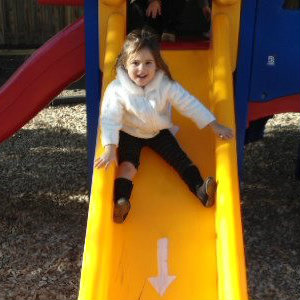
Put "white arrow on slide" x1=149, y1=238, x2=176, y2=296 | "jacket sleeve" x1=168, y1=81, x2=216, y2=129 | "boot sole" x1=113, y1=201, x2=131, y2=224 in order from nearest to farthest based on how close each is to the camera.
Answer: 1. "white arrow on slide" x1=149, y1=238, x2=176, y2=296
2. "boot sole" x1=113, y1=201, x2=131, y2=224
3. "jacket sleeve" x1=168, y1=81, x2=216, y2=129

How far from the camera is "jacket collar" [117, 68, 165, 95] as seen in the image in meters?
3.21

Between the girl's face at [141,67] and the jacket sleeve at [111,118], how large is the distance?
0.15 metres

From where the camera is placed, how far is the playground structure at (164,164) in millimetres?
2809

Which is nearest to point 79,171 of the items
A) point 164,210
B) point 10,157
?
point 10,157

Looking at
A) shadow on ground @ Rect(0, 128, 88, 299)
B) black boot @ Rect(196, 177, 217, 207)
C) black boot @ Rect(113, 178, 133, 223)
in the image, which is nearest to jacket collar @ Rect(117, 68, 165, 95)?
black boot @ Rect(113, 178, 133, 223)

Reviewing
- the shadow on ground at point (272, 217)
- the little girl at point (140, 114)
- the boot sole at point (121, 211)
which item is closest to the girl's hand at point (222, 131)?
the little girl at point (140, 114)

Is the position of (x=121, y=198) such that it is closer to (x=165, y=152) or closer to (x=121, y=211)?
(x=121, y=211)

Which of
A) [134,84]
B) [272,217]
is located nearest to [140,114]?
[134,84]

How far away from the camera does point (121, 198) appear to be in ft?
10.1

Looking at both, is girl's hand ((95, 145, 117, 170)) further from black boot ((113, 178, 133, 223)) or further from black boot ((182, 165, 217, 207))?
black boot ((182, 165, 217, 207))

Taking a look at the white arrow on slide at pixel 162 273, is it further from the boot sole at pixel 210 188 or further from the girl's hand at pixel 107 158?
the girl's hand at pixel 107 158

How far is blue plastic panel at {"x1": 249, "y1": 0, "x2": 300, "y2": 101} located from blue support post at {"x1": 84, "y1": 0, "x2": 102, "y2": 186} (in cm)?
102

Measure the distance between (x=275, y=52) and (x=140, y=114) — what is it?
4.03ft

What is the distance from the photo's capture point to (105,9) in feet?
12.3
